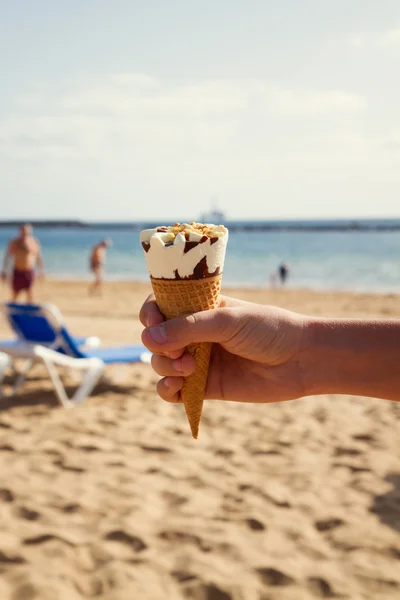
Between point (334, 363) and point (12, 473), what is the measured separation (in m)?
2.83

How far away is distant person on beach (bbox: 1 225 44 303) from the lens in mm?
11719

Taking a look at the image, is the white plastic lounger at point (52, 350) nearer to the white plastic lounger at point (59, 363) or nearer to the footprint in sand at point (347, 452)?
the white plastic lounger at point (59, 363)

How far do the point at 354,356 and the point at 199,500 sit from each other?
6.75 ft

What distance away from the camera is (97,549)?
3.14 metres

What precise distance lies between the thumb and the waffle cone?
127 millimetres

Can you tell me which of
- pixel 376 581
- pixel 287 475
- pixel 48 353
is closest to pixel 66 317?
pixel 48 353

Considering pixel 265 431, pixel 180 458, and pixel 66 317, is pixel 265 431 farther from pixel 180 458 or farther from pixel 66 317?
pixel 66 317

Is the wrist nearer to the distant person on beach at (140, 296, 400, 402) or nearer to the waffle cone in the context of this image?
the distant person on beach at (140, 296, 400, 402)

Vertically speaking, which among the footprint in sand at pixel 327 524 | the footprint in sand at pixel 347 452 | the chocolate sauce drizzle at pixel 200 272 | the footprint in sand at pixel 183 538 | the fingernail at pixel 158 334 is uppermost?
the chocolate sauce drizzle at pixel 200 272

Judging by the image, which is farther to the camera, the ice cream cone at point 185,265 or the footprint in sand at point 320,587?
the footprint in sand at point 320,587

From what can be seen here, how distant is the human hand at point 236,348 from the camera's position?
1.84 m

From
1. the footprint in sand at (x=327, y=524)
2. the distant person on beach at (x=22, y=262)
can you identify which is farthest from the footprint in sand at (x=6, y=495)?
the distant person on beach at (x=22, y=262)

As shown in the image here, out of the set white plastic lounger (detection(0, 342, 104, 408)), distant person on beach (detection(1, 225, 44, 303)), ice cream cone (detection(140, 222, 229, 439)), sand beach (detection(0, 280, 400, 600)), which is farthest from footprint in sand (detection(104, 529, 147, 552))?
distant person on beach (detection(1, 225, 44, 303))

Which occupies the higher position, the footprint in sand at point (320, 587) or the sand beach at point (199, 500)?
the footprint in sand at point (320, 587)
